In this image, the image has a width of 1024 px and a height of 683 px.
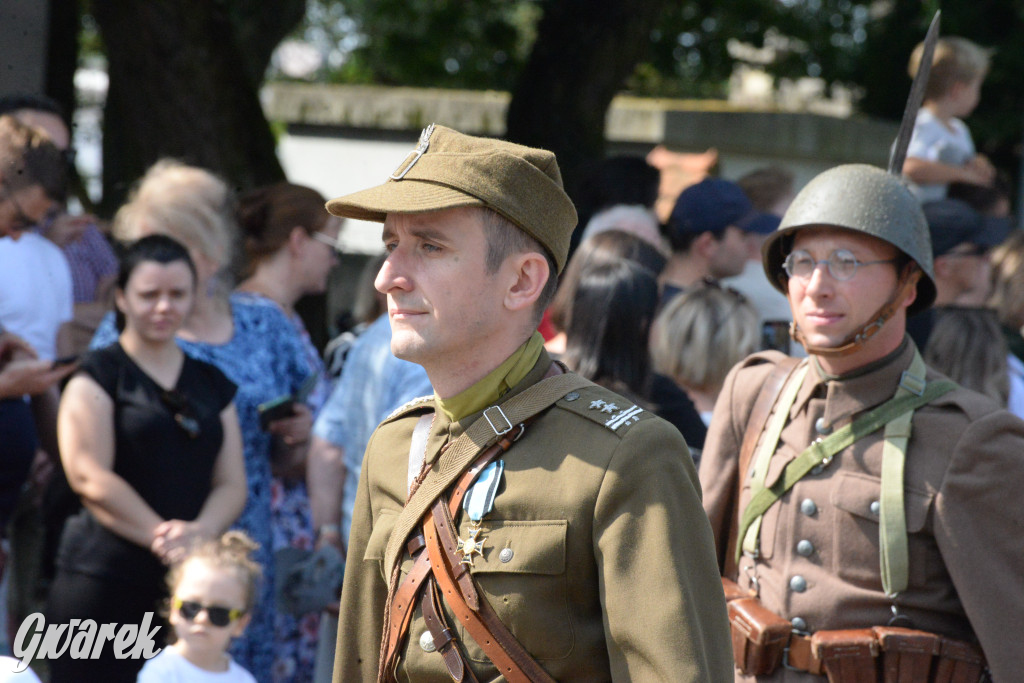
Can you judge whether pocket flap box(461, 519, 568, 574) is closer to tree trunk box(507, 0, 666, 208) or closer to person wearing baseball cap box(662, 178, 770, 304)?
person wearing baseball cap box(662, 178, 770, 304)

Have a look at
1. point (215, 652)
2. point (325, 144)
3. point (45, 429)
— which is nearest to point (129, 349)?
point (45, 429)

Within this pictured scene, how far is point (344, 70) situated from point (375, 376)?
17.1 metres

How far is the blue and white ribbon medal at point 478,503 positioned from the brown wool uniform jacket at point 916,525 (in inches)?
48.5

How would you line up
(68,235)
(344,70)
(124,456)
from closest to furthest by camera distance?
(124,456) < (68,235) < (344,70)

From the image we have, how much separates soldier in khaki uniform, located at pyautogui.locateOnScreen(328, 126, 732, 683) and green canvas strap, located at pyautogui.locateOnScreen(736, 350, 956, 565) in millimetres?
1067

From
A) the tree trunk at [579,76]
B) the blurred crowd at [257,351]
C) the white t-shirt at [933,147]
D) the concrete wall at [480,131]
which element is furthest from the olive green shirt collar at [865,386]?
the concrete wall at [480,131]

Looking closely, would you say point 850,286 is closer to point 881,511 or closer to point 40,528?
point 881,511

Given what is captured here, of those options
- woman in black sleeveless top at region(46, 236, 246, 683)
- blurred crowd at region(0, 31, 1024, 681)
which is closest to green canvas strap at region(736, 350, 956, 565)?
blurred crowd at region(0, 31, 1024, 681)

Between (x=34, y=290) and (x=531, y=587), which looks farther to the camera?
(x=34, y=290)

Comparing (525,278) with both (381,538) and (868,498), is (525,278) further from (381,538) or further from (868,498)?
(868,498)

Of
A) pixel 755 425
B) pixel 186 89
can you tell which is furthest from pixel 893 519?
pixel 186 89

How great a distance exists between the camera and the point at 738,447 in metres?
3.43

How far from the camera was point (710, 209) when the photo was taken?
18.6ft

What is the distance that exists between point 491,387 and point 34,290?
292cm
